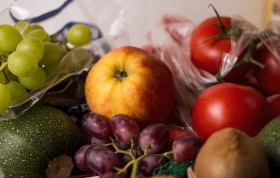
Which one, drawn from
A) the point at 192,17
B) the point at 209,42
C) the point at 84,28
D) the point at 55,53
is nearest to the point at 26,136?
the point at 55,53

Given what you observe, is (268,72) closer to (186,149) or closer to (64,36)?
(186,149)

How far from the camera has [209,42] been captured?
79 centimetres

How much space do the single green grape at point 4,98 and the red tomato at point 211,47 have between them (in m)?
0.37

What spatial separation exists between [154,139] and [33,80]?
0.26m

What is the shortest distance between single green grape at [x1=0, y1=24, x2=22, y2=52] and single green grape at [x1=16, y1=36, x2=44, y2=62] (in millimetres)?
14

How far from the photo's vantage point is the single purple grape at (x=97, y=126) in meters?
0.62

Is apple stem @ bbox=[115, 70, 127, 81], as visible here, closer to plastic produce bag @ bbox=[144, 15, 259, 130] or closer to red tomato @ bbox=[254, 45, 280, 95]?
plastic produce bag @ bbox=[144, 15, 259, 130]

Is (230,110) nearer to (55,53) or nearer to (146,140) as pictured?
(146,140)

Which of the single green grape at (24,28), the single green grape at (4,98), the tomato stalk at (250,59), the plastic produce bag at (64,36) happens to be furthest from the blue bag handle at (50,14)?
the tomato stalk at (250,59)

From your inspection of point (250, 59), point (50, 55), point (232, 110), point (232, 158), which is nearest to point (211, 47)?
point (250, 59)

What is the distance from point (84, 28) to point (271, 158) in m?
0.50

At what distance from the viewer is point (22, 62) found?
0.64 meters

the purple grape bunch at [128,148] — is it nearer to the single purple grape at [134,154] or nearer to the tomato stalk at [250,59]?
the single purple grape at [134,154]

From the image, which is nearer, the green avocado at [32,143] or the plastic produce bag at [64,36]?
the green avocado at [32,143]
